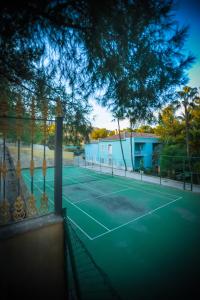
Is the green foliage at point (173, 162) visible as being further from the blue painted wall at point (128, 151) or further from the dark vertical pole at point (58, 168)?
the dark vertical pole at point (58, 168)

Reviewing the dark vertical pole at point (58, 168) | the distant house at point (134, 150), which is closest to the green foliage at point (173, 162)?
the distant house at point (134, 150)

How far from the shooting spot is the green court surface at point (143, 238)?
4943mm

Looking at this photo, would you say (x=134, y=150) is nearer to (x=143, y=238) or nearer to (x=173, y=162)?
(x=173, y=162)

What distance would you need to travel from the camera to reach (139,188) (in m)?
16.2

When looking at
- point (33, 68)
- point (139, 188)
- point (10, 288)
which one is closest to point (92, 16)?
point (33, 68)

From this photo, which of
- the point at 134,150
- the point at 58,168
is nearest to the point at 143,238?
the point at 58,168

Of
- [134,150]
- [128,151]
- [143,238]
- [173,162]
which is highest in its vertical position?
[134,150]

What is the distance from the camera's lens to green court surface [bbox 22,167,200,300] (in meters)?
4.94

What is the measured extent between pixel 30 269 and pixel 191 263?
588cm

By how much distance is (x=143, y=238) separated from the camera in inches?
290

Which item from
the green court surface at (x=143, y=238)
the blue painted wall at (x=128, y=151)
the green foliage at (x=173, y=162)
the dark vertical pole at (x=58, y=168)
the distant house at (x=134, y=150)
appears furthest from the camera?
the blue painted wall at (x=128, y=151)

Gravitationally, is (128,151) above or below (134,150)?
below

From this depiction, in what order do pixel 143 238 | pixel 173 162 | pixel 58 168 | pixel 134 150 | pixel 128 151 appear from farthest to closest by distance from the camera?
pixel 128 151
pixel 134 150
pixel 173 162
pixel 143 238
pixel 58 168

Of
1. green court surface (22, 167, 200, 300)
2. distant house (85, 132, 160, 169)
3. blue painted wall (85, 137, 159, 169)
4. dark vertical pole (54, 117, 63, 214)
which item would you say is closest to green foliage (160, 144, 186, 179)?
distant house (85, 132, 160, 169)
